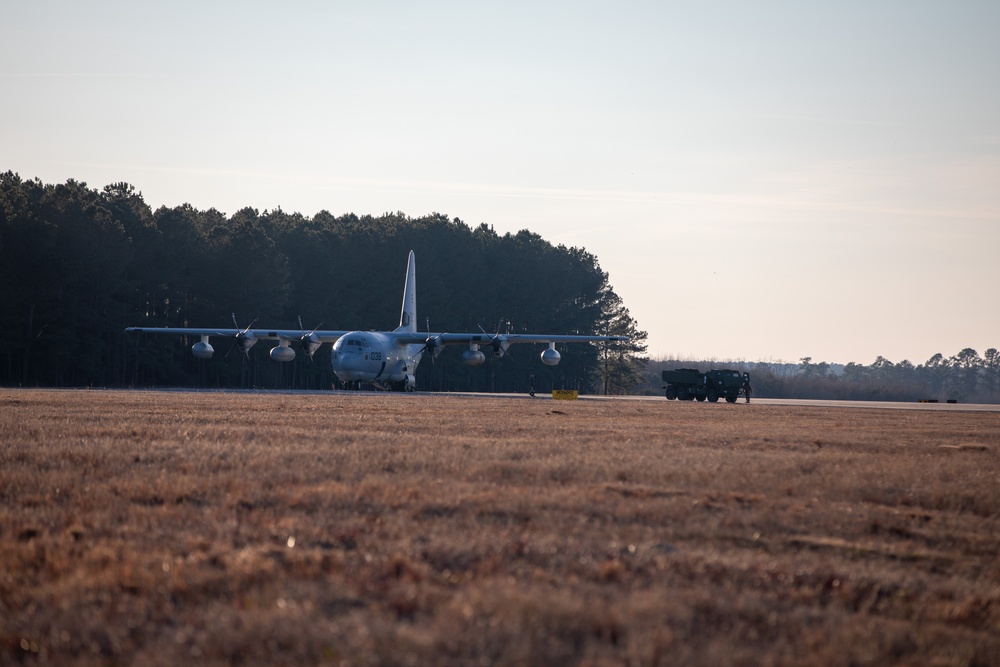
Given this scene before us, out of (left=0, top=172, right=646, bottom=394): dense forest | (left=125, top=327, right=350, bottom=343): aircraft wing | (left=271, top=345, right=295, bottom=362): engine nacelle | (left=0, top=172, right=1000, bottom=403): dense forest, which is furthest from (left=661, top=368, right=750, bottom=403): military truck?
(left=0, top=172, right=1000, bottom=403): dense forest

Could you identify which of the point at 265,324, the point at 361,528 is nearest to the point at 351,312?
the point at 265,324

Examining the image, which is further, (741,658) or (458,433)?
(458,433)

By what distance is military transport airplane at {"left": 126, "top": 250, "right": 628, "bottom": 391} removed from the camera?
202 feet

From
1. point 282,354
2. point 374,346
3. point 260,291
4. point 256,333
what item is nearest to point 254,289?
point 260,291

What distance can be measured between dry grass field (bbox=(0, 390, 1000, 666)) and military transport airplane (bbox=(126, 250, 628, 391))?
4521 cm

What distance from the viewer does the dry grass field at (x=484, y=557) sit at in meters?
5.72

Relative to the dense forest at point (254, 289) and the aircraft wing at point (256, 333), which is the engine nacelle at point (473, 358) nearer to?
the aircraft wing at point (256, 333)

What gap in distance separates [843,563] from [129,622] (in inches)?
226

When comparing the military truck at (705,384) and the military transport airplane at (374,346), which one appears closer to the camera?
the military truck at (705,384)

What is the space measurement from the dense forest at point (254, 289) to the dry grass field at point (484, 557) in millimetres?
54984

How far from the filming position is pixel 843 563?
836 cm

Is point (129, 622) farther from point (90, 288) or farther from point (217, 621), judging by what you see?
point (90, 288)

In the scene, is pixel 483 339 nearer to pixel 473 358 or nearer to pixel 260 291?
pixel 473 358

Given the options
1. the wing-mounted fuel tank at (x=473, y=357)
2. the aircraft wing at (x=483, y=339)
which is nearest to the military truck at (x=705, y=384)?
the aircraft wing at (x=483, y=339)
